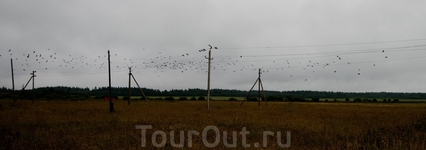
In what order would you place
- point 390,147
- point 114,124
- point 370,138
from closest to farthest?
point 390,147, point 370,138, point 114,124

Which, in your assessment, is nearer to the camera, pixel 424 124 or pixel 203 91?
pixel 424 124

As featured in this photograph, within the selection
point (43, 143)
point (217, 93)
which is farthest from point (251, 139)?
point (217, 93)

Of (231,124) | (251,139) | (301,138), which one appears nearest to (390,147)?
(301,138)

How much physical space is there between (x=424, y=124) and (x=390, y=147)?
273 inches

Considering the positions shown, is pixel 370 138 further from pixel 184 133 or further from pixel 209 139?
pixel 184 133

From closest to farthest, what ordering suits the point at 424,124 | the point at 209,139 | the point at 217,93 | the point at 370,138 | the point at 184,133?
the point at 370,138
the point at 209,139
the point at 184,133
the point at 424,124
the point at 217,93

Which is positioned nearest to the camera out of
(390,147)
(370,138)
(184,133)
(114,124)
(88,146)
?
(390,147)

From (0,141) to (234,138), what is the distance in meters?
8.31

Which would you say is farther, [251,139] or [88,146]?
[251,139]

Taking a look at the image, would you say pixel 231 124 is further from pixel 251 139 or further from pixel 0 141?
pixel 0 141

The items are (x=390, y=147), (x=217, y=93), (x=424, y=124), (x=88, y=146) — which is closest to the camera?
(x=390, y=147)

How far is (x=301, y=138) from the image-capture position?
1145cm

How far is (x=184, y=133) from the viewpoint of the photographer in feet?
41.4

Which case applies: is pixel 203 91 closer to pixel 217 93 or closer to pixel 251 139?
pixel 217 93
